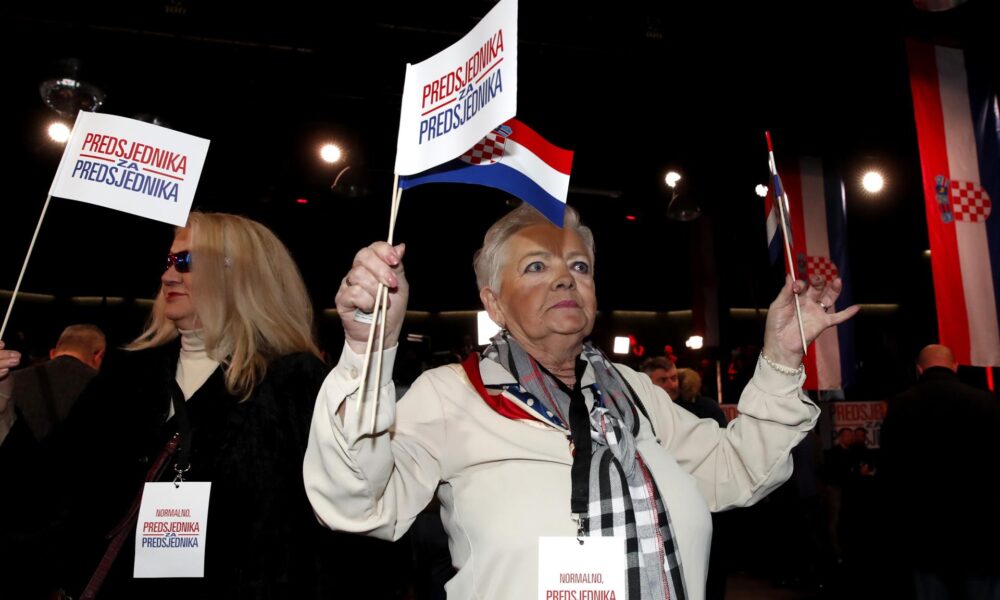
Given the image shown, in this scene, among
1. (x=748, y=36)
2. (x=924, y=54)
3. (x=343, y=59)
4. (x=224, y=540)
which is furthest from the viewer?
(x=343, y=59)

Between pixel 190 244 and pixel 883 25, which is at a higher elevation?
pixel 883 25

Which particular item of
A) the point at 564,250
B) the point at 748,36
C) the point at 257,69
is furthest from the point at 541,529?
the point at 257,69

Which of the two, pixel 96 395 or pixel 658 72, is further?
pixel 658 72

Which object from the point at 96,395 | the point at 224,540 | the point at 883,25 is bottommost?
the point at 224,540

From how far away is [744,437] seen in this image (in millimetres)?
1780

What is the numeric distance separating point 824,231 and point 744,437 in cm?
608

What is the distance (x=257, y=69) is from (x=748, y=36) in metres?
4.77

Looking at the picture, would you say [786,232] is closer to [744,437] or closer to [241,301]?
[744,437]

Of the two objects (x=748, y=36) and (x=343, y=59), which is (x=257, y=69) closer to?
(x=343, y=59)

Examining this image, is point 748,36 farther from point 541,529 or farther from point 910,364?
point 910,364

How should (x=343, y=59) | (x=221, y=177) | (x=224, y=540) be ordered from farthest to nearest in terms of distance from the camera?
(x=221, y=177) < (x=343, y=59) < (x=224, y=540)

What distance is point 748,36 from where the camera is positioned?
6.35 m

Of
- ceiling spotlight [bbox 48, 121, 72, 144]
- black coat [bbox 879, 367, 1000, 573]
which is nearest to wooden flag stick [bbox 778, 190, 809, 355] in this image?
black coat [bbox 879, 367, 1000, 573]

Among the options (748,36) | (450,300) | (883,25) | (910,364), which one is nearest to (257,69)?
(748,36)
